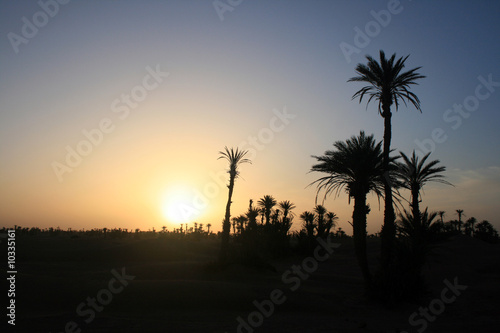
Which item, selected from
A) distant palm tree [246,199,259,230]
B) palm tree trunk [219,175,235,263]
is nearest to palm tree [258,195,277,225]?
distant palm tree [246,199,259,230]

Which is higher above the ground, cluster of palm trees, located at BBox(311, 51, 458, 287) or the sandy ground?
cluster of palm trees, located at BBox(311, 51, 458, 287)

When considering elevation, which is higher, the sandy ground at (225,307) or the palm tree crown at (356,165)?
the palm tree crown at (356,165)

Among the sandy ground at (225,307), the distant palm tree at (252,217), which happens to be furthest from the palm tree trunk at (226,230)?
the distant palm tree at (252,217)

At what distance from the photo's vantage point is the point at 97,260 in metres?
30.8

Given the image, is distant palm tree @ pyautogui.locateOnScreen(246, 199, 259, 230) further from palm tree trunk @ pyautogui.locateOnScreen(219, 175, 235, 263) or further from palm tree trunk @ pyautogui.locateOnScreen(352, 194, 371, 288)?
palm tree trunk @ pyautogui.locateOnScreen(352, 194, 371, 288)

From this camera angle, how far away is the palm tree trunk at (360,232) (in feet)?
50.8

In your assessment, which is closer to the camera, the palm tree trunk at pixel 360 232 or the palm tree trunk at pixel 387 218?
the palm tree trunk at pixel 387 218

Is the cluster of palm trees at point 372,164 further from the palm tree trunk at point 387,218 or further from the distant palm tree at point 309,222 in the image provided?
the distant palm tree at point 309,222

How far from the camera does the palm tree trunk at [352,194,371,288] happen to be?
609 inches

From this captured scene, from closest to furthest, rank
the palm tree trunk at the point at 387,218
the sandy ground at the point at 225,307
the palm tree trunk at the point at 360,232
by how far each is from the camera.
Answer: the sandy ground at the point at 225,307 < the palm tree trunk at the point at 387,218 < the palm tree trunk at the point at 360,232

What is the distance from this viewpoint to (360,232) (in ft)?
53.2

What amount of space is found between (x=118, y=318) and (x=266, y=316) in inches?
192

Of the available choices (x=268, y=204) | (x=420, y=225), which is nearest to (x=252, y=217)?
(x=268, y=204)

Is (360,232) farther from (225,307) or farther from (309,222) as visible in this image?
(309,222)
